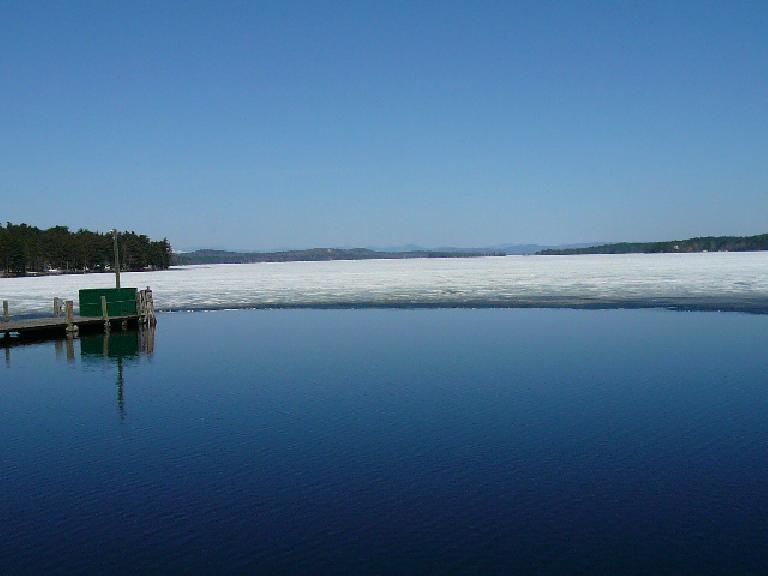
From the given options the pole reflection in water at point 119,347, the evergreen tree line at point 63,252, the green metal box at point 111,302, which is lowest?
the pole reflection in water at point 119,347

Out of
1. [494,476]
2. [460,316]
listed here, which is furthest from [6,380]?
[460,316]

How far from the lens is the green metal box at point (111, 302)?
4334 cm

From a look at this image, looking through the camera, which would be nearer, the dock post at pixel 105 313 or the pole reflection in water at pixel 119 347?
the pole reflection in water at pixel 119 347

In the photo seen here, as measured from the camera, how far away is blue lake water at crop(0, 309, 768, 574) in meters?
11.2

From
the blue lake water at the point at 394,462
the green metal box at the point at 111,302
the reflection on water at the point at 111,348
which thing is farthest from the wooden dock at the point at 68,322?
the blue lake water at the point at 394,462

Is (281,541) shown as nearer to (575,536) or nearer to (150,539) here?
(150,539)

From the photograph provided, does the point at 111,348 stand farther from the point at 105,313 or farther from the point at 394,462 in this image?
the point at 394,462

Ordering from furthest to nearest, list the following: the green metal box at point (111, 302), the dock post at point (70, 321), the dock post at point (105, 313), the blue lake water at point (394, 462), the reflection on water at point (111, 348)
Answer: the green metal box at point (111, 302) → the dock post at point (105, 313) → the dock post at point (70, 321) → the reflection on water at point (111, 348) → the blue lake water at point (394, 462)

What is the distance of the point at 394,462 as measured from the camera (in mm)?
15508

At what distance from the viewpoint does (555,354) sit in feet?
95.8

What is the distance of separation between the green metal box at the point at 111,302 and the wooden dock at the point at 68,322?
38 cm

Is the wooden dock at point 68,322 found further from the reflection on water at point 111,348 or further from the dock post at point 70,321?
the reflection on water at point 111,348

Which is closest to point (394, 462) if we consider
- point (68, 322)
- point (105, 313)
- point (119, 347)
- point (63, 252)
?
point (119, 347)

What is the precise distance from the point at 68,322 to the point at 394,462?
30.1 metres
